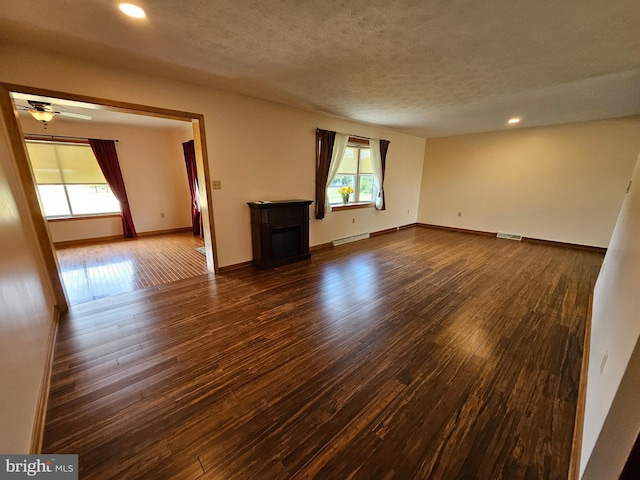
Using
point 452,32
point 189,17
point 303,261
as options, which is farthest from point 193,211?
point 452,32

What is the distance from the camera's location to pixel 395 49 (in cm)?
205

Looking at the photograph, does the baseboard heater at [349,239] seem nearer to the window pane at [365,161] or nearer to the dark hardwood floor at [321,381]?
the window pane at [365,161]

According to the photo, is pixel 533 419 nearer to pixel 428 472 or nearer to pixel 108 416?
pixel 428 472

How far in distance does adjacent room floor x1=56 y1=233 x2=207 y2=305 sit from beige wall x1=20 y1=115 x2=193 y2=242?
44 centimetres

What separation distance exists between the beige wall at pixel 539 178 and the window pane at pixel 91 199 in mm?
7850

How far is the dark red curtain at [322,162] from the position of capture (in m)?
4.32

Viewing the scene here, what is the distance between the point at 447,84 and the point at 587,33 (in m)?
1.18

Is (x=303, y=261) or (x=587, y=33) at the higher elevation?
(x=587, y=33)

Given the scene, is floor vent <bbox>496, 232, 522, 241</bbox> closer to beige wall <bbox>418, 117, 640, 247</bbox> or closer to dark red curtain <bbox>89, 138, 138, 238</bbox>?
beige wall <bbox>418, 117, 640, 247</bbox>

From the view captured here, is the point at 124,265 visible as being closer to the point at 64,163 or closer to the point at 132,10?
the point at 64,163

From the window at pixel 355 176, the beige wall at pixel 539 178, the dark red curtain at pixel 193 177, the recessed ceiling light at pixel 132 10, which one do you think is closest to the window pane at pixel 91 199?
the dark red curtain at pixel 193 177

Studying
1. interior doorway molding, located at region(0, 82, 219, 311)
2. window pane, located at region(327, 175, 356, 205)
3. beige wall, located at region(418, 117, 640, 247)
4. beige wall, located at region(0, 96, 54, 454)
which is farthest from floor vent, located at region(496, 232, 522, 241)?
beige wall, located at region(0, 96, 54, 454)

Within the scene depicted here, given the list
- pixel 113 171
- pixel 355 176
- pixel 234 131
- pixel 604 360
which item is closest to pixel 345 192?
pixel 355 176

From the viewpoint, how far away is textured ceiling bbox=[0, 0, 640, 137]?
1573 millimetres
